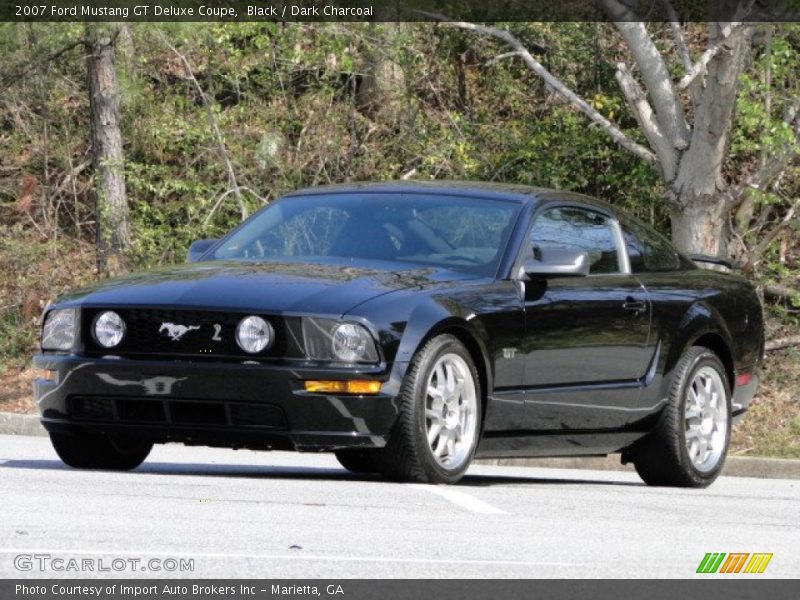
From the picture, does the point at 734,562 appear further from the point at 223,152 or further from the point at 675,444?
the point at 223,152

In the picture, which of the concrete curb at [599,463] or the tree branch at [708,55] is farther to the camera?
the tree branch at [708,55]

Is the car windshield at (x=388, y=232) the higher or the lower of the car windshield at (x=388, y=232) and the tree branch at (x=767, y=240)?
the higher

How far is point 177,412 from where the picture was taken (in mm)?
8859

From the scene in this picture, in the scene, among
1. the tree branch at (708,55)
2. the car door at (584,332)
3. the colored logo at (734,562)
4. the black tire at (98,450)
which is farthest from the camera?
the tree branch at (708,55)

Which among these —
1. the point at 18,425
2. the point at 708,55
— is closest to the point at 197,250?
the point at 18,425

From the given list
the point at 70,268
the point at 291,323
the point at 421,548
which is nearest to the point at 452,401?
the point at 291,323

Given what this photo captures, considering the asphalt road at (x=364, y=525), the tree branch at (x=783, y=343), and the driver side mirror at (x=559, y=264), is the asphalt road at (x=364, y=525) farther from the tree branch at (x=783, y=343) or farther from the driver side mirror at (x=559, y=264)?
the tree branch at (x=783, y=343)

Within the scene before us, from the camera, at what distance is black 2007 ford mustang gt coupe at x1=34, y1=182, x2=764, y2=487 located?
873 cm

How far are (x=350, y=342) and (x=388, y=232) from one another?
137cm

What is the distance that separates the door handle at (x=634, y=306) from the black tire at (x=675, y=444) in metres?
0.48

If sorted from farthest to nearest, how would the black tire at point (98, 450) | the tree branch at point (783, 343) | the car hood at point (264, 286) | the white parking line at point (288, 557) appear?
the tree branch at point (783, 343)
the black tire at point (98, 450)
the car hood at point (264, 286)
the white parking line at point (288, 557)

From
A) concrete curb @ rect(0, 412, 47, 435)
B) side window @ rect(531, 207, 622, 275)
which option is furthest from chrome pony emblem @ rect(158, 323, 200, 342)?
concrete curb @ rect(0, 412, 47, 435)

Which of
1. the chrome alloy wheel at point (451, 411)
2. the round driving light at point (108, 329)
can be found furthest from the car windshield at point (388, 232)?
the round driving light at point (108, 329)

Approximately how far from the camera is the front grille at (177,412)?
873 centimetres
